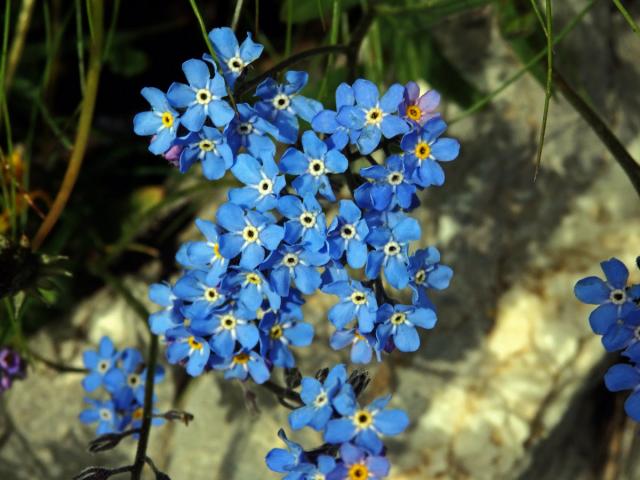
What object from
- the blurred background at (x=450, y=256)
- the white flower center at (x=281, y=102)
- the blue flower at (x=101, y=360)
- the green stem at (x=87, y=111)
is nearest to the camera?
the white flower center at (x=281, y=102)

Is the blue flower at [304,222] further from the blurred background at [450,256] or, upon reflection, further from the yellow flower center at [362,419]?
the blurred background at [450,256]

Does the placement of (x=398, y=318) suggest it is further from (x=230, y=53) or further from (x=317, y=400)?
(x=230, y=53)

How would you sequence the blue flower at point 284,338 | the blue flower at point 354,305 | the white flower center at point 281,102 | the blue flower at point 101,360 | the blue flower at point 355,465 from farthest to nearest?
the blue flower at point 101,360, the blue flower at point 284,338, the white flower center at point 281,102, the blue flower at point 354,305, the blue flower at point 355,465

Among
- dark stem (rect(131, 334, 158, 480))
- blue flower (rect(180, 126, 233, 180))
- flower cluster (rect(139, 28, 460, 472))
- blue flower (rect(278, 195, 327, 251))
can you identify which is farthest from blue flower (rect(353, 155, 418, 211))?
dark stem (rect(131, 334, 158, 480))

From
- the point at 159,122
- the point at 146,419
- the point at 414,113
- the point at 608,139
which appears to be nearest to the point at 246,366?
the point at 146,419

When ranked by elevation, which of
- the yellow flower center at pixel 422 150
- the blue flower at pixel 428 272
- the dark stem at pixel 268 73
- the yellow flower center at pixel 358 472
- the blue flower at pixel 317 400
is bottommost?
the yellow flower center at pixel 358 472

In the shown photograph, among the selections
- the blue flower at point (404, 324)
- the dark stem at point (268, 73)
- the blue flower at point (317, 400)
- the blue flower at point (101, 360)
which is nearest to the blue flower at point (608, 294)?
the blue flower at point (404, 324)
